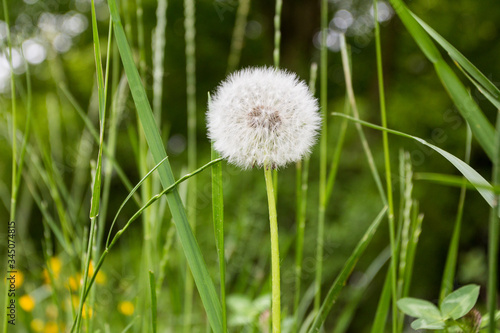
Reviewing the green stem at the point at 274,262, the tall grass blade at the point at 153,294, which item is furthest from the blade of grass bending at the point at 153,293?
the green stem at the point at 274,262

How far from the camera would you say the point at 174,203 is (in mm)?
408

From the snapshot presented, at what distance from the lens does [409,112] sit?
3.54 metres

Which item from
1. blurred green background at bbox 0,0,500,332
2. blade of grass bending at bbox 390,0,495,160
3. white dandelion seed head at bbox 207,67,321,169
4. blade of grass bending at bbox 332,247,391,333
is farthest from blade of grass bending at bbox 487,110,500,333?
blurred green background at bbox 0,0,500,332

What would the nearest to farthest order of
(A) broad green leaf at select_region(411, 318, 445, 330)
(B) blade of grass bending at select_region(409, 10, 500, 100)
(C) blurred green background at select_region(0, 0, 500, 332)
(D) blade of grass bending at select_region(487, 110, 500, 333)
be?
(D) blade of grass bending at select_region(487, 110, 500, 333)
(B) blade of grass bending at select_region(409, 10, 500, 100)
(A) broad green leaf at select_region(411, 318, 445, 330)
(C) blurred green background at select_region(0, 0, 500, 332)

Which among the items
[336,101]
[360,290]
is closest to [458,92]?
[360,290]

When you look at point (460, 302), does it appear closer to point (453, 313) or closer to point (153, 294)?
point (453, 313)

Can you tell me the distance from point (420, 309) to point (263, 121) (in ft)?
1.07

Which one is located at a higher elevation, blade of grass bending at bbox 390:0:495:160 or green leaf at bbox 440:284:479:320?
blade of grass bending at bbox 390:0:495:160

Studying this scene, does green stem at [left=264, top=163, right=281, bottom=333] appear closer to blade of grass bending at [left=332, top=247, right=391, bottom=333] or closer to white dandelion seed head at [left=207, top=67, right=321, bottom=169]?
white dandelion seed head at [left=207, top=67, right=321, bottom=169]

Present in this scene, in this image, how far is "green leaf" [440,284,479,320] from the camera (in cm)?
49

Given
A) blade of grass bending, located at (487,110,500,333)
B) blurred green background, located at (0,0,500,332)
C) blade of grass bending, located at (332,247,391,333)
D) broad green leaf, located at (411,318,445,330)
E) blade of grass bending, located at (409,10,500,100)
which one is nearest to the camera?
blade of grass bending, located at (487,110,500,333)

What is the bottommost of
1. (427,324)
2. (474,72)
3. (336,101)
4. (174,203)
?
(427,324)

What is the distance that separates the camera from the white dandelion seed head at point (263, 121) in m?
0.44

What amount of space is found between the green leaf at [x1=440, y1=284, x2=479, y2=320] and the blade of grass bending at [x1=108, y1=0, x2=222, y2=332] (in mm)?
287
